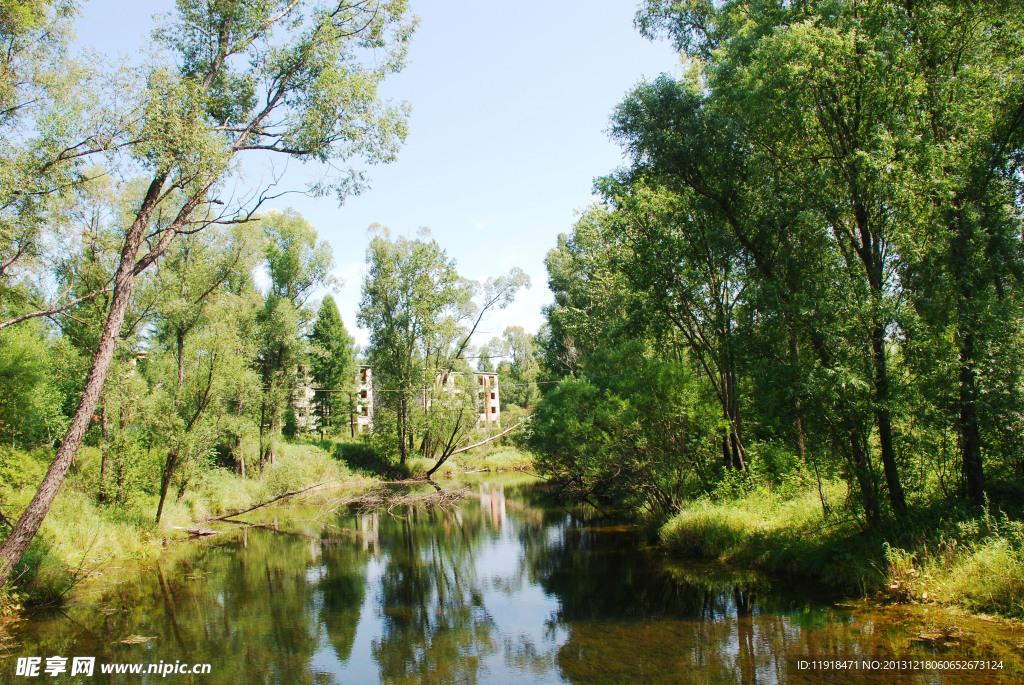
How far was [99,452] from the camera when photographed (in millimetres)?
18156

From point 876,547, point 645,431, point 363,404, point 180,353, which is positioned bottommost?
point 876,547

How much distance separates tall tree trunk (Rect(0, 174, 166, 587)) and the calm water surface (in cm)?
179

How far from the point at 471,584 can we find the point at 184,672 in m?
6.41

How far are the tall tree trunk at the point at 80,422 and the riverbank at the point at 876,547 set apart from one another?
43.3 feet

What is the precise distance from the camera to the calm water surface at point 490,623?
7.61 m

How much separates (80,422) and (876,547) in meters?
14.2

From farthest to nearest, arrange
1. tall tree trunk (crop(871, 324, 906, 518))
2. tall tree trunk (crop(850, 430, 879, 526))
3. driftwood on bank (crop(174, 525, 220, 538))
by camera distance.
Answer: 1. driftwood on bank (crop(174, 525, 220, 538))
2. tall tree trunk (crop(850, 430, 879, 526))
3. tall tree trunk (crop(871, 324, 906, 518))

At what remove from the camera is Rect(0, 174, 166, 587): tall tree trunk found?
9625mm

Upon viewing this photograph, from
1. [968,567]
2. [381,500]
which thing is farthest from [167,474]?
[968,567]

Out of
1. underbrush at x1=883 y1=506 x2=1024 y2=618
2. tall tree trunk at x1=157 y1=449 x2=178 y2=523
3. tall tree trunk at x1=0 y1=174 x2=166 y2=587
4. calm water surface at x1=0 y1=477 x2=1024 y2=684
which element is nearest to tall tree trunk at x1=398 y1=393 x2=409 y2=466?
tall tree trunk at x1=157 y1=449 x2=178 y2=523

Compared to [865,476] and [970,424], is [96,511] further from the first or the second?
[970,424]

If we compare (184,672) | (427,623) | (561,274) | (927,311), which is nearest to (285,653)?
(184,672)

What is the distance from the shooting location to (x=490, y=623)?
10.7 m

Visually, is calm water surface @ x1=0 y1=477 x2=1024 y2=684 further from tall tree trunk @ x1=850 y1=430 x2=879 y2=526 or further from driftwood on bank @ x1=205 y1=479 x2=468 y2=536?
driftwood on bank @ x1=205 y1=479 x2=468 y2=536
